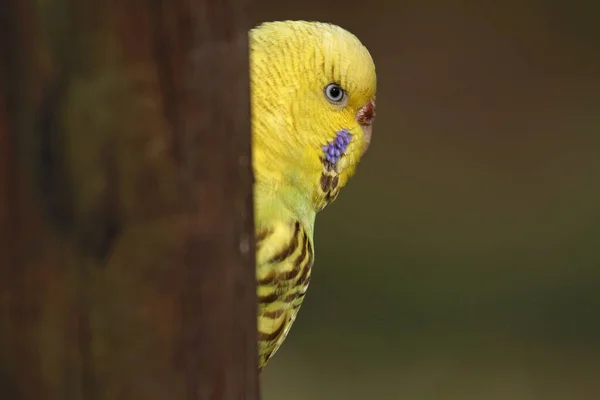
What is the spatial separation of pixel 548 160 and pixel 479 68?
36cm

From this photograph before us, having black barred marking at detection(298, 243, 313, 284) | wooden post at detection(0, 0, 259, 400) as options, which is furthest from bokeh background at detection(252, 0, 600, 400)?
wooden post at detection(0, 0, 259, 400)

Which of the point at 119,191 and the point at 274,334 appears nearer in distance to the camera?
the point at 119,191

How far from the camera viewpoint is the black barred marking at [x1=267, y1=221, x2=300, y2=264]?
1.06 metres

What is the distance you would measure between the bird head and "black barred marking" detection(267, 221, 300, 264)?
0.20 ft

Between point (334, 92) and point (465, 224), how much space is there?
5.42 ft

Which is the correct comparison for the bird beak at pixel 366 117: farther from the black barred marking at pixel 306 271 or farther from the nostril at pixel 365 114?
the black barred marking at pixel 306 271

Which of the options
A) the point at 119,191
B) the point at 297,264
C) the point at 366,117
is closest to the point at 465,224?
the point at 366,117

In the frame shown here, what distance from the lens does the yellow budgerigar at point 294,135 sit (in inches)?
42.5

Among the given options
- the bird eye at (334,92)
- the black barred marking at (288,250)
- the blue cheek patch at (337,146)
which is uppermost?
the bird eye at (334,92)

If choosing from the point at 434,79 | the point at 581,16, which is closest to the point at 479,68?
the point at 434,79

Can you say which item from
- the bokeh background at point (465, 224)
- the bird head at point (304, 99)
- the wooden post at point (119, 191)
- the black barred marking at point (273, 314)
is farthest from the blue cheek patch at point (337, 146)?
the bokeh background at point (465, 224)

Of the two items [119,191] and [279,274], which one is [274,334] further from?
[119,191]

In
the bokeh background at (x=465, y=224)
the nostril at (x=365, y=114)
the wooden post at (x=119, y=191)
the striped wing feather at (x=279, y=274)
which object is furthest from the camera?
the bokeh background at (x=465, y=224)

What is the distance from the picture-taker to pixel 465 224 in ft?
8.91
